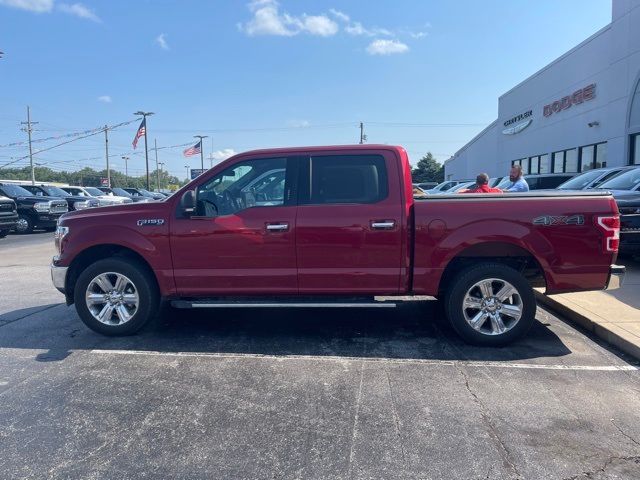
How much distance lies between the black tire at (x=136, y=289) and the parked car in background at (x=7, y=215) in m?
13.1

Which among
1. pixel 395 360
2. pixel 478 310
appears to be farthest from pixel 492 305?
pixel 395 360

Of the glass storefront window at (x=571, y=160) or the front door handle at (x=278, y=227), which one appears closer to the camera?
the front door handle at (x=278, y=227)

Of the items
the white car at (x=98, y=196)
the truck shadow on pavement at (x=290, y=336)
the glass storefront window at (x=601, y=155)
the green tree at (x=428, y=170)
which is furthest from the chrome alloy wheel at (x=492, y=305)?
the green tree at (x=428, y=170)

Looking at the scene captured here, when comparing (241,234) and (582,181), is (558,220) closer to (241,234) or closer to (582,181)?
(241,234)

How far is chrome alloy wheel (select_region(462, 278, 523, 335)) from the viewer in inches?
189

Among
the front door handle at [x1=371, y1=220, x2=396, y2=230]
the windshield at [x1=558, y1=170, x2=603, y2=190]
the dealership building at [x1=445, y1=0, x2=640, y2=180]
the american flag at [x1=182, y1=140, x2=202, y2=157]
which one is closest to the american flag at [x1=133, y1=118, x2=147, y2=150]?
the american flag at [x1=182, y1=140, x2=202, y2=157]

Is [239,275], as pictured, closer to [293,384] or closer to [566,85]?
[293,384]

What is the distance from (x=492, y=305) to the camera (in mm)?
4828

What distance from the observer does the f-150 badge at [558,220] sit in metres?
4.63

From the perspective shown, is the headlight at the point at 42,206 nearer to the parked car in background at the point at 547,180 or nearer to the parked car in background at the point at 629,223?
the parked car in background at the point at 547,180

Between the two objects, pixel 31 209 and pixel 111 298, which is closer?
pixel 111 298

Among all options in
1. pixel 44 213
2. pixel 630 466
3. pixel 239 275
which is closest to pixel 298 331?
pixel 239 275

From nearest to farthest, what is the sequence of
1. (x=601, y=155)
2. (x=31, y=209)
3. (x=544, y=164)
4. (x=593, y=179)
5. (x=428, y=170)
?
(x=593, y=179), (x=31, y=209), (x=601, y=155), (x=544, y=164), (x=428, y=170)

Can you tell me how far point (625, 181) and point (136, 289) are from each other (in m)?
8.92
